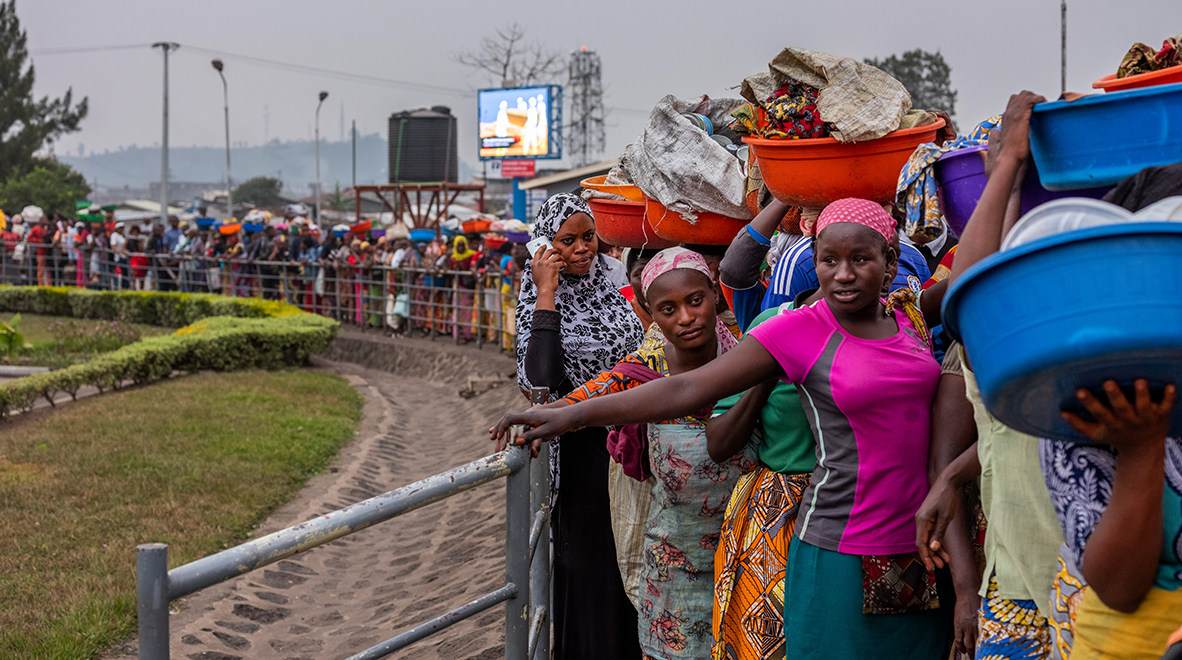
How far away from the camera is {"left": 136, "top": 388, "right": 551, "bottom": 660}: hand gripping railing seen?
1632 millimetres

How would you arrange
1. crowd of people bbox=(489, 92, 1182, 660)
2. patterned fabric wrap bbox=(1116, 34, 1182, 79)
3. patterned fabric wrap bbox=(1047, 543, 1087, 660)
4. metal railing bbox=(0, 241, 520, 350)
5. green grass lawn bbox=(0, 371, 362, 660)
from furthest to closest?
metal railing bbox=(0, 241, 520, 350) < green grass lawn bbox=(0, 371, 362, 660) < patterned fabric wrap bbox=(1116, 34, 1182, 79) < patterned fabric wrap bbox=(1047, 543, 1087, 660) < crowd of people bbox=(489, 92, 1182, 660)

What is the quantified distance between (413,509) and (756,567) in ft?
2.76

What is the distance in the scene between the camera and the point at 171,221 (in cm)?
2394

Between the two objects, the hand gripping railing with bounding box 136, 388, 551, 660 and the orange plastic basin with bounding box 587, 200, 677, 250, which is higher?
the orange plastic basin with bounding box 587, 200, 677, 250

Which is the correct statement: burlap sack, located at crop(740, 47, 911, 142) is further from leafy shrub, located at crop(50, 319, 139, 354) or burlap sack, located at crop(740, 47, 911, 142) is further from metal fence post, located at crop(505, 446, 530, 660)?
leafy shrub, located at crop(50, 319, 139, 354)

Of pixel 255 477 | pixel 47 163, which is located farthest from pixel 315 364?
pixel 47 163

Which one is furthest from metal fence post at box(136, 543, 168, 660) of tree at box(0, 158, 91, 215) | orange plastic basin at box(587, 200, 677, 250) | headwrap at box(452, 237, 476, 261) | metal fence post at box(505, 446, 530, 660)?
tree at box(0, 158, 91, 215)

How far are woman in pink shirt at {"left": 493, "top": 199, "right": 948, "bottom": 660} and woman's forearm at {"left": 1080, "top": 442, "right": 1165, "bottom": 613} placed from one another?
0.66m

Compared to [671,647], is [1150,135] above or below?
above

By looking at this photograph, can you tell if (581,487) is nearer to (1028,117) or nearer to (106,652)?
(1028,117)

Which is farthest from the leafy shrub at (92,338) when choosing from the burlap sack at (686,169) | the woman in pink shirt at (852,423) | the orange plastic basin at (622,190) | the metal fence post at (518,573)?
the woman in pink shirt at (852,423)

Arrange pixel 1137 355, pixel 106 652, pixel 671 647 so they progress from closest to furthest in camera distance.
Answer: pixel 1137 355
pixel 671 647
pixel 106 652

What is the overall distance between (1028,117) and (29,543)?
6.15 m

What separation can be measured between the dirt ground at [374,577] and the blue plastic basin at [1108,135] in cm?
332
